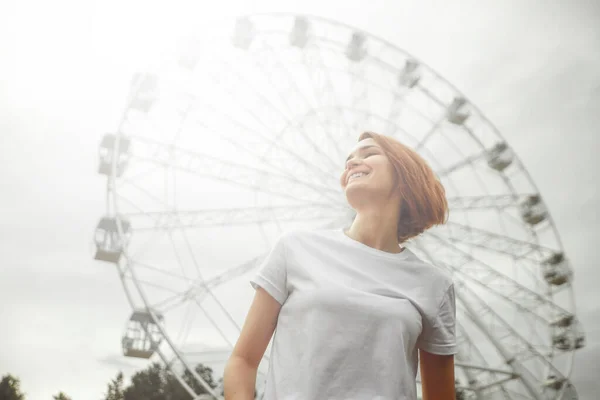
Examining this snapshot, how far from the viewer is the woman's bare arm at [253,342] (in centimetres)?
153

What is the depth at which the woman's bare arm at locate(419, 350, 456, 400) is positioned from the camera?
175 centimetres

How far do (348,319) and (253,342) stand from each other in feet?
1.07

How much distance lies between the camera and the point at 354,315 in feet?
4.97

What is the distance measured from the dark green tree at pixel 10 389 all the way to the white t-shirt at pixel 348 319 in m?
46.7

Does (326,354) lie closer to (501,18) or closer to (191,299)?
(191,299)

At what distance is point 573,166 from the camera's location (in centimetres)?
1970

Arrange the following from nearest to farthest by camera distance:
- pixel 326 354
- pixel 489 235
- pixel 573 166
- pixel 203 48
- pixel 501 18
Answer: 1. pixel 326 354
2. pixel 489 235
3. pixel 203 48
4. pixel 501 18
5. pixel 573 166

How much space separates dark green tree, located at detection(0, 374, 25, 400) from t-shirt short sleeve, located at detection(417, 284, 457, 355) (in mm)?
46808

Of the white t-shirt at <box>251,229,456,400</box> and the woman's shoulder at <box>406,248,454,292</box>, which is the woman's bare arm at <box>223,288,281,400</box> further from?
the woman's shoulder at <box>406,248,454,292</box>

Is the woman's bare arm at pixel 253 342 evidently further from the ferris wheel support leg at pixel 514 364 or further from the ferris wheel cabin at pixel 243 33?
the ferris wheel cabin at pixel 243 33

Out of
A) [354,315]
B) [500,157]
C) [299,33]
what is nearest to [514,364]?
[500,157]

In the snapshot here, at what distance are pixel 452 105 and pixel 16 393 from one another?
42.5 metres

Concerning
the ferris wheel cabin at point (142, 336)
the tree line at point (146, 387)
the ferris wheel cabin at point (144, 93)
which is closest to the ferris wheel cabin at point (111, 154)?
the ferris wheel cabin at point (144, 93)

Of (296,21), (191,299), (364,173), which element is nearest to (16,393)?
(191,299)
